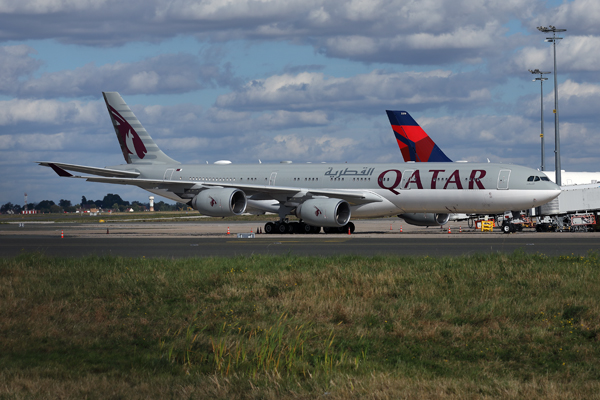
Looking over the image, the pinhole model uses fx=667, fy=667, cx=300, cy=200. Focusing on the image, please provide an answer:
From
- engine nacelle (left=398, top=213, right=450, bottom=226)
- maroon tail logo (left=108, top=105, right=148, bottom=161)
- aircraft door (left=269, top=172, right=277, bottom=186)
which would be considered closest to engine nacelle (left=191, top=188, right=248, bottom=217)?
aircraft door (left=269, top=172, right=277, bottom=186)

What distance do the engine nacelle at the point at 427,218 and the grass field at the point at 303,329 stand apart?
74.7 ft

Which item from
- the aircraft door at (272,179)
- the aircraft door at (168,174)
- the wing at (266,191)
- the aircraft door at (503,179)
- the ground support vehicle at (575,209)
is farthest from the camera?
the aircraft door at (168,174)

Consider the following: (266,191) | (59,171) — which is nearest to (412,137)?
(266,191)

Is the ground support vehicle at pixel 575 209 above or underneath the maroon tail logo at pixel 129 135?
underneath

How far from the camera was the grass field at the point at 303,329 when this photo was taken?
8.24 metres

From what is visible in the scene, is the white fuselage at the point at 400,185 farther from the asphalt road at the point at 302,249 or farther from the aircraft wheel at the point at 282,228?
the asphalt road at the point at 302,249

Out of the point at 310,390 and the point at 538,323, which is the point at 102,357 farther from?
the point at 538,323

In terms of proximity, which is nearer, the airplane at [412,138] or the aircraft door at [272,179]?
the aircraft door at [272,179]

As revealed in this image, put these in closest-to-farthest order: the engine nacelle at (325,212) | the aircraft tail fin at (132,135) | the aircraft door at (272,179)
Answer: the engine nacelle at (325,212), the aircraft door at (272,179), the aircraft tail fin at (132,135)

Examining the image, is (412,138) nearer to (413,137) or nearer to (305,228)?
(413,137)

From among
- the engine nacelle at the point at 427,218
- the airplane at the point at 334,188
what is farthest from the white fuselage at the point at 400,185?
the engine nacelle at the point at 427,218

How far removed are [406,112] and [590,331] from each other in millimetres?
46583

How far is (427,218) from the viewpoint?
4131 cm

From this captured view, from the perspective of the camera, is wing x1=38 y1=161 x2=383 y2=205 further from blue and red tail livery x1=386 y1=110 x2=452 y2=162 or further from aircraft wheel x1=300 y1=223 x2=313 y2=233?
blue and red tail livery x1=386 y1=110 x2=452 y2=162
